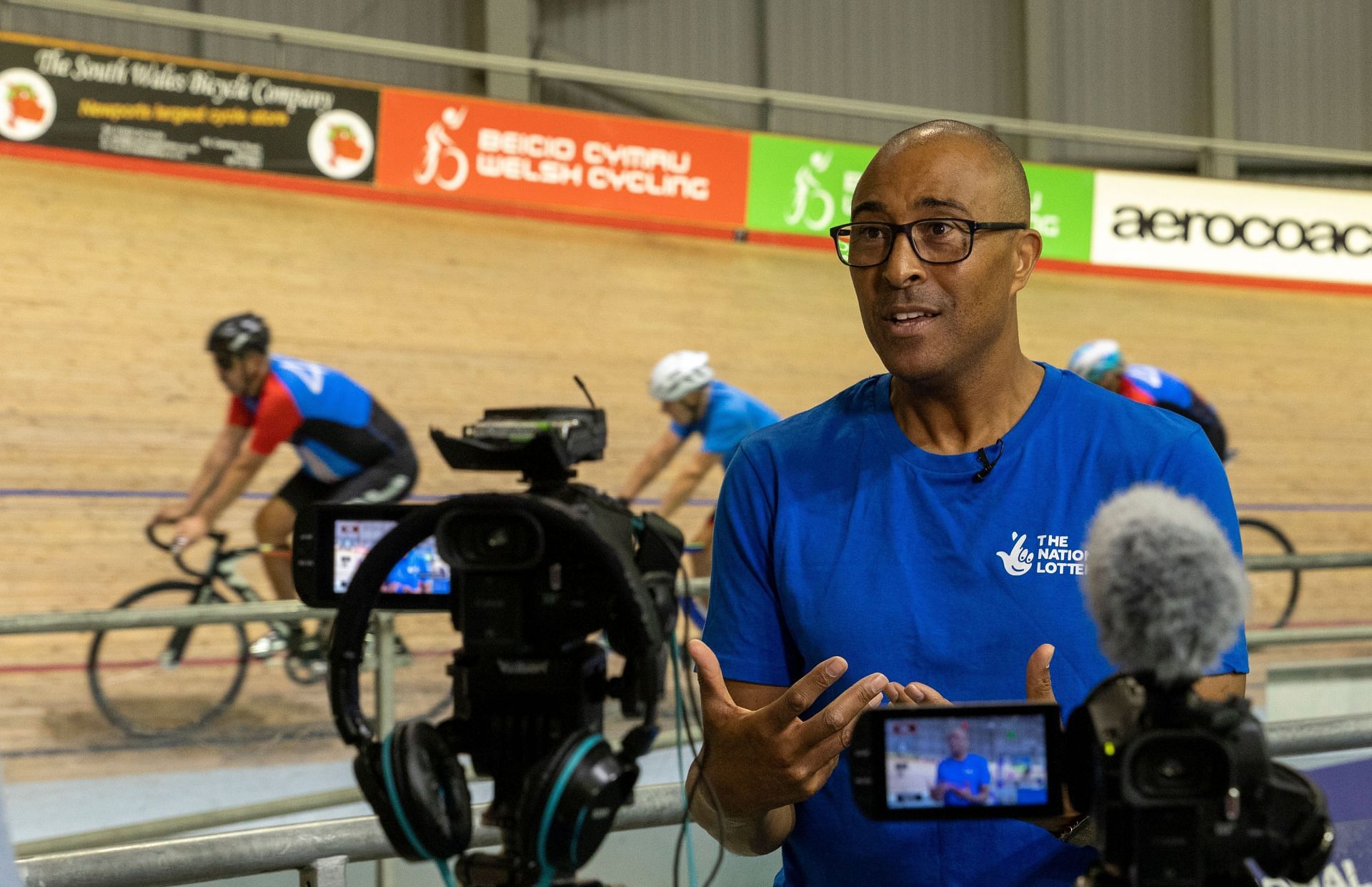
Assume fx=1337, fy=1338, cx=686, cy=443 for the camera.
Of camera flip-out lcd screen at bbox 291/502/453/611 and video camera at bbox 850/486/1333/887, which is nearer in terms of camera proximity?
video camera at bbox 850/486/1333/887

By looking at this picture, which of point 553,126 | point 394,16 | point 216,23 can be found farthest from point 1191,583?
point 394,16

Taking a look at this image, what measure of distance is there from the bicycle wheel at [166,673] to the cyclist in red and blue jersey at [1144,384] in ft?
11.7

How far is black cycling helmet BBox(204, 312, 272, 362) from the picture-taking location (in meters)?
4.76

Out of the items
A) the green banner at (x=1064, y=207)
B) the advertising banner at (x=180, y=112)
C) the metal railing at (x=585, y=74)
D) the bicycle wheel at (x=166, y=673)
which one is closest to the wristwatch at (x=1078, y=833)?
the bicycle wheel at (x=166, y=673)

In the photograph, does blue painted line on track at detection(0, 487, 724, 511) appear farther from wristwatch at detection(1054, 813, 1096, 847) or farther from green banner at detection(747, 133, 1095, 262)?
wristwatch at detection(1054, 813, 1096, 847)

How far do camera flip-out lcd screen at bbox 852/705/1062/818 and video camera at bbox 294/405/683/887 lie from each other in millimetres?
149

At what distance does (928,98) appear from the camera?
44.4 feet

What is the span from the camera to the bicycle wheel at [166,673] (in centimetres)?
512

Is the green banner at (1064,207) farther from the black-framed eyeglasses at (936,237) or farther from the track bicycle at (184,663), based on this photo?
the black-framed eyeglasses at (936,237)

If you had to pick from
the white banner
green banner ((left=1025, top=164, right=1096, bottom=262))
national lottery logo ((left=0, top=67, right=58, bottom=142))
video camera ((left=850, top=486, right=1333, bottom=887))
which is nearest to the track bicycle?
national lottery logo ((left=0, top=67, right=58, bottom=142))

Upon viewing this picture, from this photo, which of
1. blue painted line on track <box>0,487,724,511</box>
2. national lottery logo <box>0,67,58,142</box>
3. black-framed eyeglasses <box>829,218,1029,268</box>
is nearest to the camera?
black-framed eyeglasses <box>829,218,1029,268</box>

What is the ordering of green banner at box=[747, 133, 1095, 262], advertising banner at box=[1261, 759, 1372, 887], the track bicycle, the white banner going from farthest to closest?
the white banner, green banner at box=[747, 133, 1095, 262], the track bicycle, advertising banner at box=[1261, 759, 1372, 887]

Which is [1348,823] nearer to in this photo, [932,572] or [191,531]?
[932,572]

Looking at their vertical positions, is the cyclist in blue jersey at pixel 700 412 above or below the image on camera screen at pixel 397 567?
above
